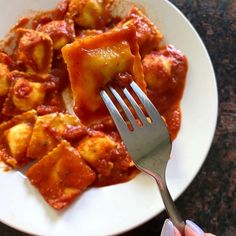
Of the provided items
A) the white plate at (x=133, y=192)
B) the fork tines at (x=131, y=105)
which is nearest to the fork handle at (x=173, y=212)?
the white plate at (x=133, y=192)

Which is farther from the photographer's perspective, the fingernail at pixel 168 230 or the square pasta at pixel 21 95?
the square pasta at pixel 21 95

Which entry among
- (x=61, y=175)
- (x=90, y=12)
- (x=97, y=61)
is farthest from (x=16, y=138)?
(x=90, y=12)

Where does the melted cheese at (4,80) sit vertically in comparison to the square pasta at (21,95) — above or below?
above

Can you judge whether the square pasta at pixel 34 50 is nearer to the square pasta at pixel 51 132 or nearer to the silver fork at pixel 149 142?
the square pasta at pixel 51 132

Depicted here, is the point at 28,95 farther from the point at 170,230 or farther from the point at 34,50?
the point at 170,230

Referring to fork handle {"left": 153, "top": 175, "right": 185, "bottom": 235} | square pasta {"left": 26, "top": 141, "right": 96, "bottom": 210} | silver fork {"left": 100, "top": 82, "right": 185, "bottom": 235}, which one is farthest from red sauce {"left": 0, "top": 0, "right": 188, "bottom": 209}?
fork handle {"left": 153, "top": 175, "right": 185, "bottom": 235}

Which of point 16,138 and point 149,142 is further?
point 16,138
